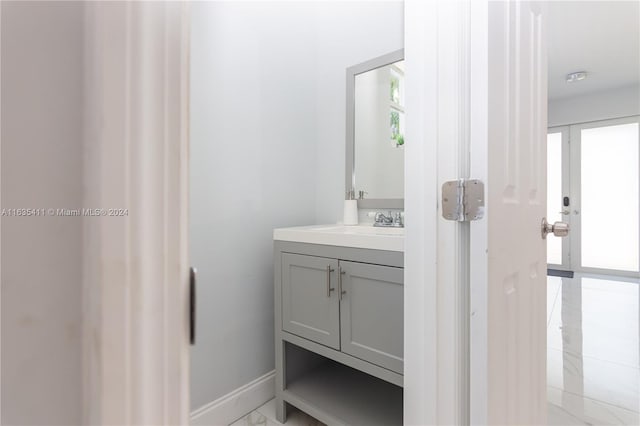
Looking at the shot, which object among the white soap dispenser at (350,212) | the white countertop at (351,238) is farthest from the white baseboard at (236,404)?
the white soap dispenser at (350,212)

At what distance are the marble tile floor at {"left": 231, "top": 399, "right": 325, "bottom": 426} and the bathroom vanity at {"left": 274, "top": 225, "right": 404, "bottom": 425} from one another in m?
0.05

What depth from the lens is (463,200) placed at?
728 mm

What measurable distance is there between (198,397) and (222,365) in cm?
15

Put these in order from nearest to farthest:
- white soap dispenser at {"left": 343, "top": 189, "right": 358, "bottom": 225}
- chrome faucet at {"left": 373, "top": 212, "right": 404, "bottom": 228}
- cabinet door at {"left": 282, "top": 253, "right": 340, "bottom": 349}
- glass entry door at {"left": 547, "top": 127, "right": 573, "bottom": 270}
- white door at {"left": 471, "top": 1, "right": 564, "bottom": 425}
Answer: white door at {"left": 471, "top": 1, "right": 564, "bottom": 425}, cabinet door at {"left": 282, "top": 253, "right": 340, "bottom": 349}, chrome faucet at {"left": 373, "top": 212, "right": 404, "bottom": 228}, white soap dispenser at {"left": 343, "top": 189, "right": 358, "bottom": 225}, glass entry door at {"left": 547, "top": 127, "right": 573, "bottom": 270}

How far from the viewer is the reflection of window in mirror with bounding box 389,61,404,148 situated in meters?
1.71

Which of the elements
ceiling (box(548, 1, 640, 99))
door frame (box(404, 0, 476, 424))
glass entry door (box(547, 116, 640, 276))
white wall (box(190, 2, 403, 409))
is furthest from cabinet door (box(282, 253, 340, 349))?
glass entry door (box(547, 116, 640, 276))

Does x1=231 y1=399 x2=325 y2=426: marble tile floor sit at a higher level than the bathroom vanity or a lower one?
lower

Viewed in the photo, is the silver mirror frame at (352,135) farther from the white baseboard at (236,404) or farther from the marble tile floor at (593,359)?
the marble tile floor at (593,359)

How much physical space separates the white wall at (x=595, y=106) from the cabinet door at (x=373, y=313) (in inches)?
198

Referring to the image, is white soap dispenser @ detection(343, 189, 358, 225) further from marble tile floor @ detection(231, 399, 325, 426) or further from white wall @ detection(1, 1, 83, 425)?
white wall @ detection(1, 1, 83, 425)

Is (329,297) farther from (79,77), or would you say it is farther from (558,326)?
(558,326)

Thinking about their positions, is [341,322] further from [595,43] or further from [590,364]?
[595,43]

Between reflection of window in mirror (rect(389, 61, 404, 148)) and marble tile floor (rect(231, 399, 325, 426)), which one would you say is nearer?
marble tile floor (rect(231, 399, 325, 426))

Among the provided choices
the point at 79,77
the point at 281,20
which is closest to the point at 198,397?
the point at 79,77
